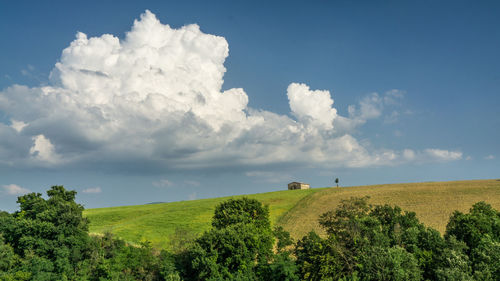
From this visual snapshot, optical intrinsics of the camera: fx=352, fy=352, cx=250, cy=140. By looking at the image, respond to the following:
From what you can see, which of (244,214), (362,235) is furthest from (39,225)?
(362,235)

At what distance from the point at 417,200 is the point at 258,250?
7193 centimetres

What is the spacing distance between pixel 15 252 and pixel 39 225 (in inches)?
345

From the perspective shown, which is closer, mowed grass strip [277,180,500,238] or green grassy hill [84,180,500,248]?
green grassy hill [84,180,500,248]

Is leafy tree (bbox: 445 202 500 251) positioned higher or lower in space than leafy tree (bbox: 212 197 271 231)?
lower

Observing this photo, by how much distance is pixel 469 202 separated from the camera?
348 feet


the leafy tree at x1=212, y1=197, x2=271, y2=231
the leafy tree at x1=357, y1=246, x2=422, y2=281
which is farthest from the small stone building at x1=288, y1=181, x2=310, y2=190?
the leafy tree at x1=357, y1=246, x2=422, y2=281

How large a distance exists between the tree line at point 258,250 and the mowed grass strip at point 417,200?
25.3m

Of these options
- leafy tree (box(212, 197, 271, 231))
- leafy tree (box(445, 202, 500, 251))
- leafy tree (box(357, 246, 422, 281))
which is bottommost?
leafy tree (box(357, 246, 422, 281))

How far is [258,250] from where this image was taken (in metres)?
66.9

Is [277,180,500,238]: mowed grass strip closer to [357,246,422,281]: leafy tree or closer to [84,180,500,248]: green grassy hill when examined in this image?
[84,180,500,248]: green grassy hill

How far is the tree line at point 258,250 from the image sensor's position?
5566 centimetres

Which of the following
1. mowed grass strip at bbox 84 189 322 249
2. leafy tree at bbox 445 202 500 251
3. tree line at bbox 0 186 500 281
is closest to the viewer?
tree line at bbox 0 186 500 281

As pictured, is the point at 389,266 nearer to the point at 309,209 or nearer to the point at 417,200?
the point at 417,200

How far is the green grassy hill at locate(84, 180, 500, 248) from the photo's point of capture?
9750 centimetres
